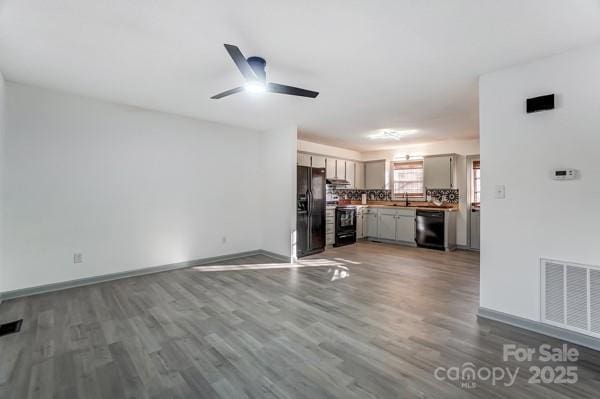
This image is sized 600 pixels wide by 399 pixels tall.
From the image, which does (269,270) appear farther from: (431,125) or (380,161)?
(380,161)

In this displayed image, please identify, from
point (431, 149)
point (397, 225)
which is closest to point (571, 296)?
point (397, 225)

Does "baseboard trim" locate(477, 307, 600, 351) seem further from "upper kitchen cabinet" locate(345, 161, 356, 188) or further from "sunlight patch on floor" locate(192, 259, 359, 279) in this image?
"upper kitchen cabinet" locate(345, 161, 356, 188)

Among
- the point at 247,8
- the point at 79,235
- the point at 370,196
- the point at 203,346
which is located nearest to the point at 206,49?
the point at 247,8

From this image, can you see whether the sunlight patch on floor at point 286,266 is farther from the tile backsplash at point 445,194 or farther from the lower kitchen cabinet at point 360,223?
the tile backsplash at point 445,194

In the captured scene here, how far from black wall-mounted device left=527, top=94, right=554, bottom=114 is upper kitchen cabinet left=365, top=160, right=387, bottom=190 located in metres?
4.95

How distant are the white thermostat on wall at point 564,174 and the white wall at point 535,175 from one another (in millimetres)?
44

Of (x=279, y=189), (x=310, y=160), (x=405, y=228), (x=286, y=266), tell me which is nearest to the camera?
(x=286, y=266)

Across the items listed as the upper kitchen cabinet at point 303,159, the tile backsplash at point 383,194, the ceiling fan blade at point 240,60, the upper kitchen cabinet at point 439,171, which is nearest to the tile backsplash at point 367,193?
the tile backsplash at point 383,194

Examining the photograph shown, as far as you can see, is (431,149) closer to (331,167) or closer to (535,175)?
(331,167)

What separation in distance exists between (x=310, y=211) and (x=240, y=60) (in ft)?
12.0

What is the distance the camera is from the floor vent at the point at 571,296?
216 cm

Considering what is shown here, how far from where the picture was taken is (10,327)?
8.22ft

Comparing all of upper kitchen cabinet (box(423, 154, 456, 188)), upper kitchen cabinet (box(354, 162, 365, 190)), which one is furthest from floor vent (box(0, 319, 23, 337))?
upper kitchen cabinet (box(423, 154, 456, 188))

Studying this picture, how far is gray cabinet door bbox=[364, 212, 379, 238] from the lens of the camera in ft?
23.6
